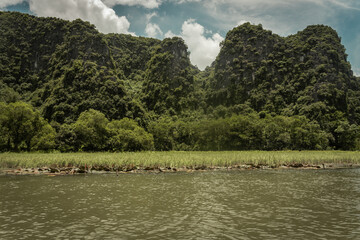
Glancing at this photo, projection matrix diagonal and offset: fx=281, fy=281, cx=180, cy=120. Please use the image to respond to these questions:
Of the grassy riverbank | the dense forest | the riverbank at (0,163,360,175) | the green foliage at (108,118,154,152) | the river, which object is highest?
the dense forest

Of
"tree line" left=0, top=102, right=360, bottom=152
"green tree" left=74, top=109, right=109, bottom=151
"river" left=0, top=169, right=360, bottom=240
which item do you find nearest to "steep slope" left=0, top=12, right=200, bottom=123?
"tree line" left=0, top=102, right=360, bottom=152

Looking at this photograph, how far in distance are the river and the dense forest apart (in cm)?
4228

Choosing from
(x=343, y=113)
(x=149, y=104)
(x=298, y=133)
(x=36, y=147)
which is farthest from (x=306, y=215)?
(x=149, y=104)

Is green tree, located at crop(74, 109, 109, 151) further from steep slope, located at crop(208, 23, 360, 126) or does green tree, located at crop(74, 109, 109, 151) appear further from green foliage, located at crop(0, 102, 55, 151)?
steep slope, located at crop(208, 23, 360, 126)

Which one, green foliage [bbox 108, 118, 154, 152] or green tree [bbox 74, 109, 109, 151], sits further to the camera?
green foliage [bbox 108, 118, 154, 152]

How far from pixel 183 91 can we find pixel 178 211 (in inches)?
4297

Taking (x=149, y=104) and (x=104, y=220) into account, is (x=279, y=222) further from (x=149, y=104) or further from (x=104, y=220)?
(x=149, y=104)

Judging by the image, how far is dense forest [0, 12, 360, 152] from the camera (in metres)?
74.1

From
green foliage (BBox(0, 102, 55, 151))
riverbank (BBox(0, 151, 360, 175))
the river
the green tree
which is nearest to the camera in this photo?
the river

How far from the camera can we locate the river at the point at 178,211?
10109mm

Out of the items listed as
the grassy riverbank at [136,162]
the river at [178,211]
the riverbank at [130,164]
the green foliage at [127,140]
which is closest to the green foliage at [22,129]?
the green foliage at [127,140]

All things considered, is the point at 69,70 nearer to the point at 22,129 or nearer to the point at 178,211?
the point at 22,129

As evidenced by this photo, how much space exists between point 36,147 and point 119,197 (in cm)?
3852

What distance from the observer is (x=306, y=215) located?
12609mm
